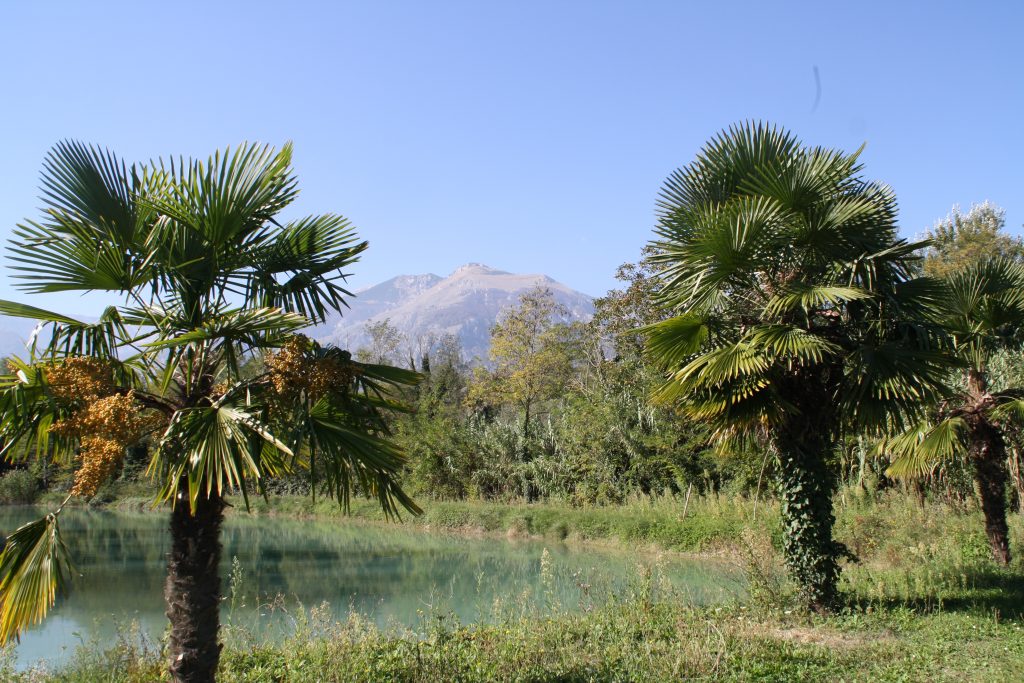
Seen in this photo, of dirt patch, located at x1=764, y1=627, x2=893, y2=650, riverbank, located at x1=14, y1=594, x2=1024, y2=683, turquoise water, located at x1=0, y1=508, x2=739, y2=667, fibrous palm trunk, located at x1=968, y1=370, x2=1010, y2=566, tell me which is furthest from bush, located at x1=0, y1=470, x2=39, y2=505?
fibrous palm trunk, located at x1=968, y1=370, x2=1010, y2=566

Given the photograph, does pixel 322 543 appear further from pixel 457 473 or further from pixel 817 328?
pixel 817 328

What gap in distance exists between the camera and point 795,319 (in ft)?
26.0

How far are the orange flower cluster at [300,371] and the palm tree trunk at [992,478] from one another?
8579 mm

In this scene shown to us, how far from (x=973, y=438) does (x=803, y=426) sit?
331 cm

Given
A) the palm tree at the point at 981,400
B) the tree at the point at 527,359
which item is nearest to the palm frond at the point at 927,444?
the palm tree at the point at 981,400

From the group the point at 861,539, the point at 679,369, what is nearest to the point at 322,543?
the point at 861,539

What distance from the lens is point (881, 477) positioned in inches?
615

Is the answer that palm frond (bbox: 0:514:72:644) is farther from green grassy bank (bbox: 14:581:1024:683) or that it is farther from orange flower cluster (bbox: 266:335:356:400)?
green grassy bank (bbox: 14:581:1024:683)

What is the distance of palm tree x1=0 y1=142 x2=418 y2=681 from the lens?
169 inches

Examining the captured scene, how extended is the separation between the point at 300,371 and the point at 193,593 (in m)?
1.52

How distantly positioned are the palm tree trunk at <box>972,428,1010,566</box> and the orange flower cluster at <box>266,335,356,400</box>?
8579mm

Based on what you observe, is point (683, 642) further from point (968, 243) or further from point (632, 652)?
point (968, 243)

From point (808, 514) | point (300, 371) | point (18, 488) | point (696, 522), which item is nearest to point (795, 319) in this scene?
point (808, 514)

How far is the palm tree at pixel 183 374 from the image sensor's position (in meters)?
4.30
